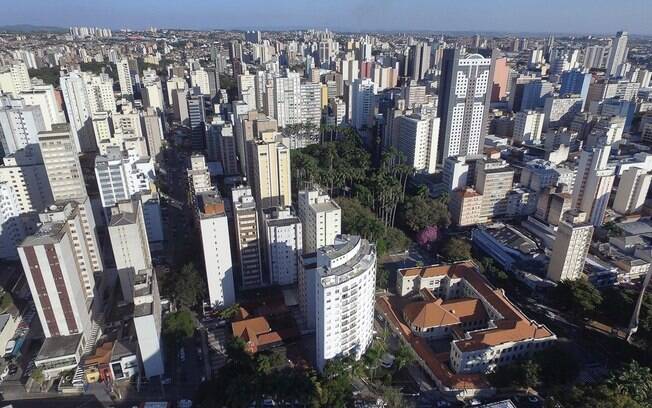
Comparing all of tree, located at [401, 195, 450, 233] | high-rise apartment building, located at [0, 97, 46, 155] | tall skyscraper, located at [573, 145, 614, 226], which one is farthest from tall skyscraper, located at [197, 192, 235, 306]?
tall skyscraper, located at [573, 145, 614, 226]

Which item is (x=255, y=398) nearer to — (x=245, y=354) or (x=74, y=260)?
(x=245, y=354)

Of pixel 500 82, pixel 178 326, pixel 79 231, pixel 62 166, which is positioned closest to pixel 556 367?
pixel 178 326

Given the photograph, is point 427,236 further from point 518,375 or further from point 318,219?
point 518,375

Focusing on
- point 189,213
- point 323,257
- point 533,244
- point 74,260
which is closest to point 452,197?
point 533,244

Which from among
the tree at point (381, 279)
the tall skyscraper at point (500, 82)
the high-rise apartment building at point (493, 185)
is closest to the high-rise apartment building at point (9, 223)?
the tree at point (381, 279)

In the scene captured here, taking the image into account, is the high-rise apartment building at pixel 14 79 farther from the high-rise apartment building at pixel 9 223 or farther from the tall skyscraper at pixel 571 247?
the tall skyscraper at pixel 571 247

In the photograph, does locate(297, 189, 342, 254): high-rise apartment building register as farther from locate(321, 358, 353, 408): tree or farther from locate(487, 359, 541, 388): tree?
locate(487, 359, 541, 388): tree
